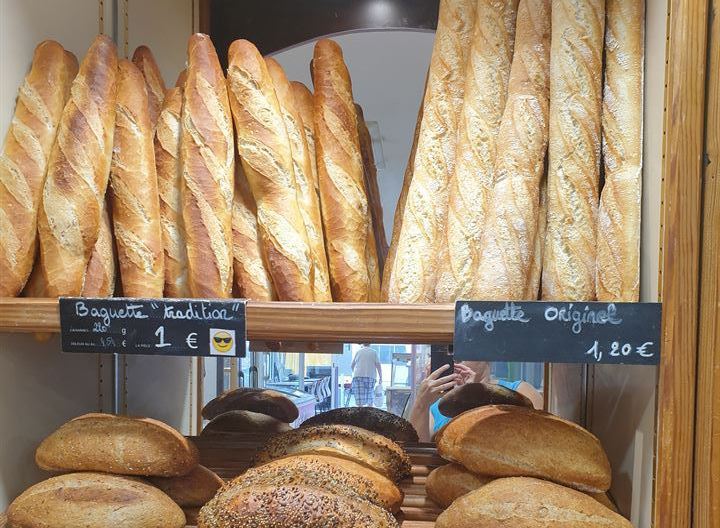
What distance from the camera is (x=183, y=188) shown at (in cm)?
118

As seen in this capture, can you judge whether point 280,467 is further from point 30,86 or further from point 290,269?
point 30,86

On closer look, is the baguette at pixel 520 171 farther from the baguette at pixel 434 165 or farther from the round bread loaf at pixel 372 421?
the round bread loaf at pixel 372 421

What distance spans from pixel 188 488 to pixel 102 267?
0.45 m

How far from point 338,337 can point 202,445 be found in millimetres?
756

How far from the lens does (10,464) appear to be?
1231mm

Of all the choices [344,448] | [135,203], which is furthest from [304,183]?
[344,448]

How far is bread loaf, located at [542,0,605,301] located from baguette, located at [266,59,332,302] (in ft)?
1.29

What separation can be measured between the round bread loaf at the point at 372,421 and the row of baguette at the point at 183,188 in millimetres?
450

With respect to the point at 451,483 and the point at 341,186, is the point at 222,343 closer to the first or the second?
the point at 341,186

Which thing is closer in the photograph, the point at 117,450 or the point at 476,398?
the point at 117,450

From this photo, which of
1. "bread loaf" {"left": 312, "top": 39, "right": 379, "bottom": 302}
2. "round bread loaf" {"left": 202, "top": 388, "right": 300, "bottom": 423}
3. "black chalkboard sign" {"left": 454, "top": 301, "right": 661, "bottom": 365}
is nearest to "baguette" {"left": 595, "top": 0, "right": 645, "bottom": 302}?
"black chalkboard sign" {"left": 454, "top": 301, "right": 661, "bottom": 365}

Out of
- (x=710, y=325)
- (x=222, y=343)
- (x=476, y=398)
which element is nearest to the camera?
(x=710, y=325)

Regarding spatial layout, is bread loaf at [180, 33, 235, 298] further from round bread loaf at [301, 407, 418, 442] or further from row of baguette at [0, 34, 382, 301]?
round bread loaf at [301, 407, 418, 442]

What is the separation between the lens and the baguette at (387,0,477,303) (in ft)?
3.74
